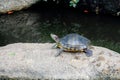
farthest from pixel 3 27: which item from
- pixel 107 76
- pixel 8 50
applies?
pixel 107 76

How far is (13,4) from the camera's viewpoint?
12844 mm

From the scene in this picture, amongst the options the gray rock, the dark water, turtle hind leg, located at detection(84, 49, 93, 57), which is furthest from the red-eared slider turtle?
the gray rock

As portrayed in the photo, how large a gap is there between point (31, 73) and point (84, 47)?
49.4 inches

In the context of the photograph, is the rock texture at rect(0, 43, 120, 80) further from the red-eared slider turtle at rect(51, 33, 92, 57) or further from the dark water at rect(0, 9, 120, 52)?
the dark water at rect(0, 9, 120, 52)

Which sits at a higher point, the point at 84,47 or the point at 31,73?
the point at 84,47

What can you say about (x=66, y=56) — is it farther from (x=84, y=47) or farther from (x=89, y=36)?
(x=89, y=36)

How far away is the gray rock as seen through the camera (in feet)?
41.3

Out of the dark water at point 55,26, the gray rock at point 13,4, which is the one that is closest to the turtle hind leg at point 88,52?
the dark water at point 55,26

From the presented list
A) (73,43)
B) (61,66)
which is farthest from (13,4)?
(61,66)

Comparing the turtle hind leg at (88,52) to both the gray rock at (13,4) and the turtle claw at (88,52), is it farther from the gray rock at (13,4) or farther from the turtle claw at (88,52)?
the gray rock at (13,4)

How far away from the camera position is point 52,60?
7164 mm

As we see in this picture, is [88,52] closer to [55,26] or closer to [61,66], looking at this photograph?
[61,66]

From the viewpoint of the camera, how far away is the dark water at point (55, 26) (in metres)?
10.4

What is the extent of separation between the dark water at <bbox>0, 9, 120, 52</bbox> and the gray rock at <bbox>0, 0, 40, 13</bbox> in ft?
0.75
